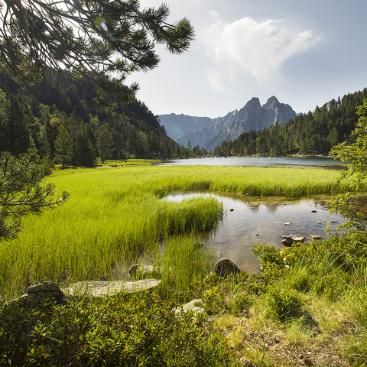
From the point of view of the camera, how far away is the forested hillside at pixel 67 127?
6.53 metres

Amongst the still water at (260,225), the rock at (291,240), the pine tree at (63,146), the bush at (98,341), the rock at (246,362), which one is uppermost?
the pine tree at (63,146)

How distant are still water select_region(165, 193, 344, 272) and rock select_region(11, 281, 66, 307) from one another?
20.3 feet

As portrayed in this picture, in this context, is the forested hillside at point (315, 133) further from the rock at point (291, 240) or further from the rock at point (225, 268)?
the rock at point (225, 268)

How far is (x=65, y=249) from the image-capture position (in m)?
8.61

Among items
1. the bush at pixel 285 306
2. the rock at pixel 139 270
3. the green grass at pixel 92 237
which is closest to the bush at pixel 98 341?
the bush at pixel 285 306

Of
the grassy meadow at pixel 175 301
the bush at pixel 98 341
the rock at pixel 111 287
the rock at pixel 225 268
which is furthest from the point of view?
the rock at pixel 225 268

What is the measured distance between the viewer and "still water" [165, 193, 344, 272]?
35.6ft

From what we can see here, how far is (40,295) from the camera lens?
4.55 meters

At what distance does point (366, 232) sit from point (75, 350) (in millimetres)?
8139

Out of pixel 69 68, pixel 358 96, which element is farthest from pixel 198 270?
pixel 358 96

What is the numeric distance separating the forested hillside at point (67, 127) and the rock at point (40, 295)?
2359 mm

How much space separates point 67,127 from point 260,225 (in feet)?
294

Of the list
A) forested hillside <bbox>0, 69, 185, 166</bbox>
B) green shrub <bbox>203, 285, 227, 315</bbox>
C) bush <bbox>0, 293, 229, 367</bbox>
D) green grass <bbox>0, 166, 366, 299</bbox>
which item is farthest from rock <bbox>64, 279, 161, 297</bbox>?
forested hillside <bbox>0, 69, 185, 166</bbox>

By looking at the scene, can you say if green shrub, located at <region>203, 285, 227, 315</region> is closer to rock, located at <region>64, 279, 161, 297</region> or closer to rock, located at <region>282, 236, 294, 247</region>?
rock, located at <region>64, 279, 161, 297</region>
